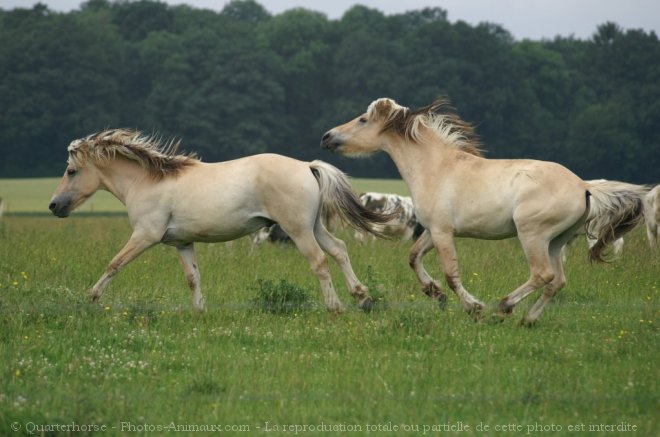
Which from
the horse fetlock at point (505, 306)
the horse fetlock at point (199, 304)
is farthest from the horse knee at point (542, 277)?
the horse fetlock at point (199, 304)

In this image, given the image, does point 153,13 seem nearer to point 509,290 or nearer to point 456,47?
point 456,47

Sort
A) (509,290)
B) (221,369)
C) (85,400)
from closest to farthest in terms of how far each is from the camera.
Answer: (85,400) < (221,369) < (509,290)

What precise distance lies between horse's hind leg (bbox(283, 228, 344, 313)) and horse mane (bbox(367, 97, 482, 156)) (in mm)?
1601

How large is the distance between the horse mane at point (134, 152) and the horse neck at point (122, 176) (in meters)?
0.07

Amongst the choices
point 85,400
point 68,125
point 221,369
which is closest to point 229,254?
point 221,369

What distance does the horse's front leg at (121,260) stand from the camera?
10641 mm

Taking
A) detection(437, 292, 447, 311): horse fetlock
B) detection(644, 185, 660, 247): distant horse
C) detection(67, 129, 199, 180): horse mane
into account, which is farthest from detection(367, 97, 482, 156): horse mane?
detection(644, 185, 660, 247): distant horse

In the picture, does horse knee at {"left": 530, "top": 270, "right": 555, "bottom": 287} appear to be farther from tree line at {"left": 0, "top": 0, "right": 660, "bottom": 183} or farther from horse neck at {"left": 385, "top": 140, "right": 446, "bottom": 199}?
tree line at {"left": 0, "top": 0, "right": 660, "bottom": 183}

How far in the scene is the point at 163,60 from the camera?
259 feet

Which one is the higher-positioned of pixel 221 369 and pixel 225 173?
pixel 225 173

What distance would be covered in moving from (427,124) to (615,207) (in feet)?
7.55

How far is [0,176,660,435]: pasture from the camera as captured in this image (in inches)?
266

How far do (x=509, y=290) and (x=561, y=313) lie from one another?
1649 millimetres

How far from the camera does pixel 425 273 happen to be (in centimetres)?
1111
